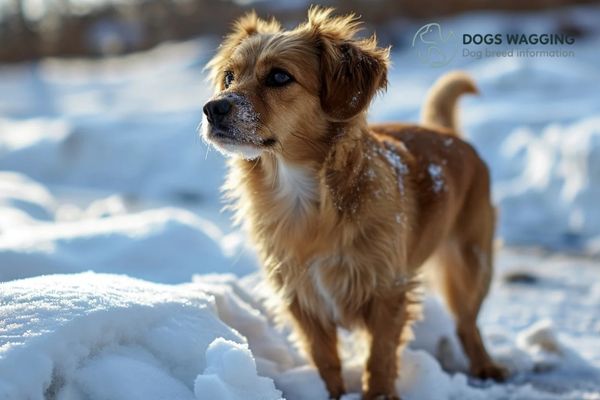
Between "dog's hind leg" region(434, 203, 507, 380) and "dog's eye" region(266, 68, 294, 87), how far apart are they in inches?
58.8

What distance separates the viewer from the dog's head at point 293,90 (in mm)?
3035

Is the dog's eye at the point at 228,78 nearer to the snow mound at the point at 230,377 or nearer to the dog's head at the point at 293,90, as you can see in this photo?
the dog's head at the point at 293,90

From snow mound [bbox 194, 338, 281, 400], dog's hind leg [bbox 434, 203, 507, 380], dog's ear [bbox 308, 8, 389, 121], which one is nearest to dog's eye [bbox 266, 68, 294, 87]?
dog's ear [bbox 308, 8, 389, 121]

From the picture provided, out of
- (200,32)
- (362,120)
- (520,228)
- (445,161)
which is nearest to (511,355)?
(445,161)

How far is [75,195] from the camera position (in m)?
9.87

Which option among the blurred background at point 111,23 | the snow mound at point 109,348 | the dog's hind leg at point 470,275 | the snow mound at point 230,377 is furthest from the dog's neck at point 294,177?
the blurred background at point 111,23

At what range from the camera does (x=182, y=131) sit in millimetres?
12383

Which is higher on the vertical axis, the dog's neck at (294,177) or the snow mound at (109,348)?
the dog's neck at (294,177)

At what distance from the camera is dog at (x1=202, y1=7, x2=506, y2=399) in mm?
3176

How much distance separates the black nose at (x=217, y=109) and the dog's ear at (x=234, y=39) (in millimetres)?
610

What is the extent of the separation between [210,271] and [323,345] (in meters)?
1.20

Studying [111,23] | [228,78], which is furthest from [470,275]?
[111,23]

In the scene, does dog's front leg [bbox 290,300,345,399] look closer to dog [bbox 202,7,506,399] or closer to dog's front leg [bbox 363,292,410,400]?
dog [bbox 202,7,506,399]

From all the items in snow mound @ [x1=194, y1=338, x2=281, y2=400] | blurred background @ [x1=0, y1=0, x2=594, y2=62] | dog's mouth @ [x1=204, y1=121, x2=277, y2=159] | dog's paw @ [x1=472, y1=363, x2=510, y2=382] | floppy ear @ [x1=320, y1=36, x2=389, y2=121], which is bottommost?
snow mound @ [x1=194, y1=338, x2=281, y2=400]
